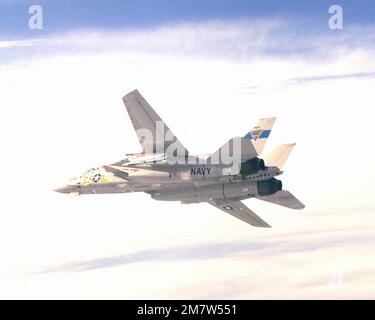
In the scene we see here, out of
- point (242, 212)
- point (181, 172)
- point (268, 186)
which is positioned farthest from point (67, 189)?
point (268, 186)

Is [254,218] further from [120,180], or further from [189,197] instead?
[120,180]

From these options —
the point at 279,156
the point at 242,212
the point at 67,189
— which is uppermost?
the point at 279,156

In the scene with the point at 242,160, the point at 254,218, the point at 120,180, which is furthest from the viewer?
the point at 254,218

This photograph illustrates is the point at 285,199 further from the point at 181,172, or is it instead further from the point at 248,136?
the point at 181,172

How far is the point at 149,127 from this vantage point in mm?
69312

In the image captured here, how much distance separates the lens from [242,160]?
6525 centimetres

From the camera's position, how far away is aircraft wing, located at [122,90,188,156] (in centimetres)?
6894

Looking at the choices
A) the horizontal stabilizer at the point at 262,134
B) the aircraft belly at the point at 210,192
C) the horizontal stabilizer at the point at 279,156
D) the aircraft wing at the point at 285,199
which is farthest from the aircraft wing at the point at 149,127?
the aircraft wing at the point at 285,199

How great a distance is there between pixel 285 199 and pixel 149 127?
11.8 metres

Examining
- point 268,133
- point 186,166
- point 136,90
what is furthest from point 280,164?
point 136,90

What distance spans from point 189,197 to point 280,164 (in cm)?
795

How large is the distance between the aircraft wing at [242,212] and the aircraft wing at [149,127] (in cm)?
682

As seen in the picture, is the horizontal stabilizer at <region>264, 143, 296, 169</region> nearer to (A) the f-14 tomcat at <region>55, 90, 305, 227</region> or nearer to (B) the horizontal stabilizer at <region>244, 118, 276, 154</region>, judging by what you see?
(A) the f-14 tomcat at <region>55, 90, 305, 227</region>

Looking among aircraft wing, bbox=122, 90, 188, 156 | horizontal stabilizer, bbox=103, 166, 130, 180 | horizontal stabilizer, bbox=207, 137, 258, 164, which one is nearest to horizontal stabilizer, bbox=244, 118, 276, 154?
horizontal stabilizer, bbox=207, 137, 258, 164
